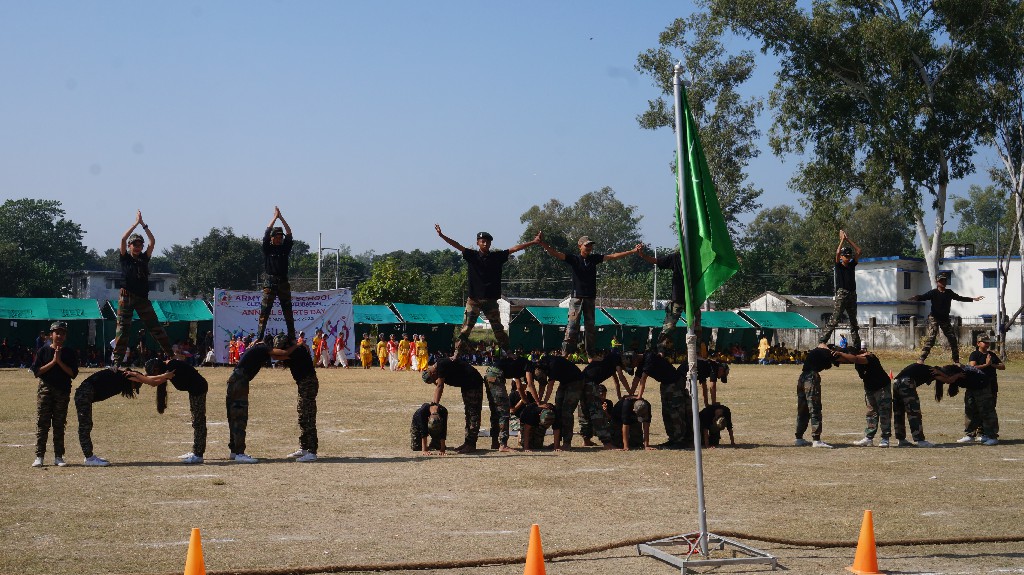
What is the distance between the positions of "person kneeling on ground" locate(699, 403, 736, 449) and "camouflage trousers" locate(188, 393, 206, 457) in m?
7.43

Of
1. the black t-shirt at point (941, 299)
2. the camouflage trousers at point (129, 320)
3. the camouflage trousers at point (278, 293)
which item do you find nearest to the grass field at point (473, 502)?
the camouflage trousers at point (129, 320)

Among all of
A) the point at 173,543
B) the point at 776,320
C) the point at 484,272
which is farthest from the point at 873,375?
the point at 776,320

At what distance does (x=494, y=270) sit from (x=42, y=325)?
3517cm

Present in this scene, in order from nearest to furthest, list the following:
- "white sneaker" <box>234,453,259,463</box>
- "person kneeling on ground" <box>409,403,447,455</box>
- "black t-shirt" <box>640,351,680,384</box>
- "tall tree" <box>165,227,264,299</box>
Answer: "white sneaker" <box>234,453,259,463</box>, "person kneeling on ground" <box>409,403,447,455</box>, "black t-shirt" <box>640,351,680,384</box>, "tall tree" <box>165,227,264,299</box>

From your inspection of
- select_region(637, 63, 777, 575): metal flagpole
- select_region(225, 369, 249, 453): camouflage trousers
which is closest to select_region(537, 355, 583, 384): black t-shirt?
select_region(225, 369, 249, 453): camouflage trousers

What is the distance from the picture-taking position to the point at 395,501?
1071 cm

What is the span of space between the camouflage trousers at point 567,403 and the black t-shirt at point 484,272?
1.89 m

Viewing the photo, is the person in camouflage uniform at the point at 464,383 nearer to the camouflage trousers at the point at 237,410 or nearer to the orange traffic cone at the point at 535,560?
the camouflage trousers at the point at 237,410

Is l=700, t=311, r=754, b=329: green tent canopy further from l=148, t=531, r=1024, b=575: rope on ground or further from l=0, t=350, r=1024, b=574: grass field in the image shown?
l=148, t=531, r=1024, b=575: rope on ground

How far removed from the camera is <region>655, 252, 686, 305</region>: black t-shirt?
15498mm

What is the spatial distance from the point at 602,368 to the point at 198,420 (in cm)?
600

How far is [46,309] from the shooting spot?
43.1 meters

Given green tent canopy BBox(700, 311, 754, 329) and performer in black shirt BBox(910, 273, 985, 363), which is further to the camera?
green tent canopy BBox(700, 311, 754, 329)

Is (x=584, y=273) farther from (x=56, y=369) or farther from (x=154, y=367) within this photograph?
(x=56, y=369)
